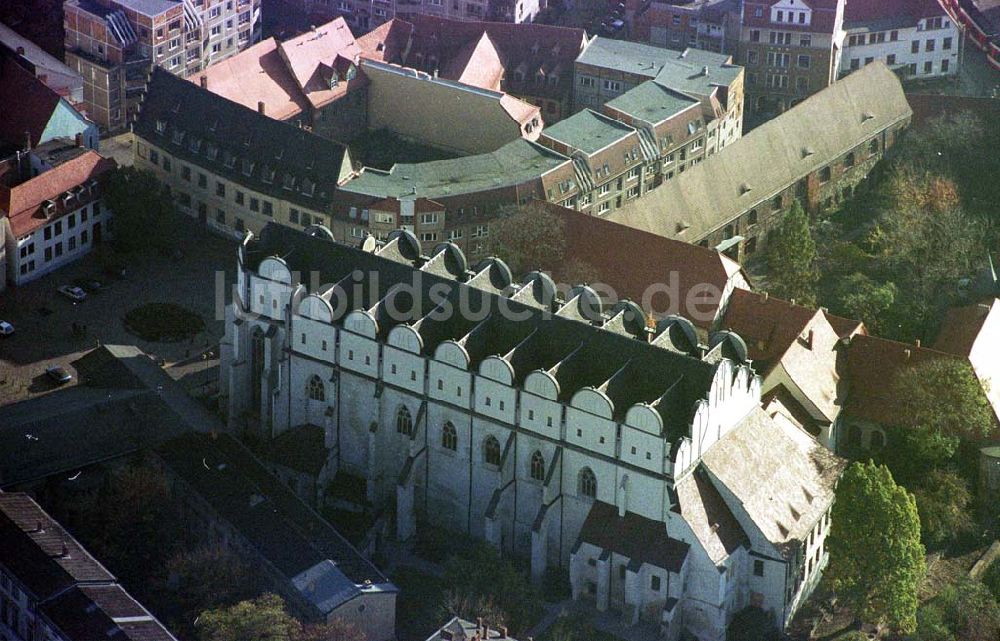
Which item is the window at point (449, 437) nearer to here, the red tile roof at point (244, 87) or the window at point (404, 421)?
the window at point (404, 421)

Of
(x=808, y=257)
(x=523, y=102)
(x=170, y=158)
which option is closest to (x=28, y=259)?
(x=170, y=158)

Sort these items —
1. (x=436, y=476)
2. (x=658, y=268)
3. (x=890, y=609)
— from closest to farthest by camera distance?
(x=890, y=609) < (x=436, y=476) < (x=658, y=268)

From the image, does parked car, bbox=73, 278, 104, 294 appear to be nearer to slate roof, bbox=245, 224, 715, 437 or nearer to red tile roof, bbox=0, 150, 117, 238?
red tile roof, bbox=0, 150, 117, 238

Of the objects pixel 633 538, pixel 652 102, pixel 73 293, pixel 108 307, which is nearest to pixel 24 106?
pixel 73 293

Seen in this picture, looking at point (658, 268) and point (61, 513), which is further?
point (658, 268)

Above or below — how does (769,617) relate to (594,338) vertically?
below

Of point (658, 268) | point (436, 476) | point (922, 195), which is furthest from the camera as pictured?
point (922, 195)

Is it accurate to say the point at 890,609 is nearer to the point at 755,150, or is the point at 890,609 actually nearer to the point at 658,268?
the point at 658,268

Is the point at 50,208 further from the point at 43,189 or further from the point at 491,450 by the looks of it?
the point at 491,450
